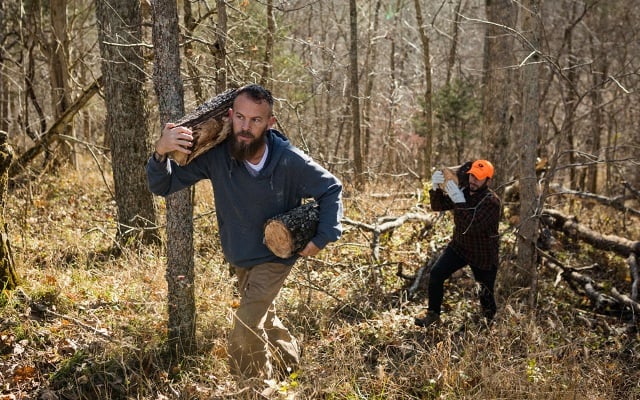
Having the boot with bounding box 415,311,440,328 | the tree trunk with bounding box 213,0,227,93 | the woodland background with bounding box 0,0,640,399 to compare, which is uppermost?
the tree trunk with bounding box 213,0,227,93

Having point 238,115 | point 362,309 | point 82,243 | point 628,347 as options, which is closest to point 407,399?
point 362,309

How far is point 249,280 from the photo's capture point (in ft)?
13.1

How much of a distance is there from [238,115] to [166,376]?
81.2 inches

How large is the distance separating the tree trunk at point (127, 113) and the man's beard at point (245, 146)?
297 cm

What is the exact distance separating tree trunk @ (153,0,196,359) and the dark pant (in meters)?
2.47

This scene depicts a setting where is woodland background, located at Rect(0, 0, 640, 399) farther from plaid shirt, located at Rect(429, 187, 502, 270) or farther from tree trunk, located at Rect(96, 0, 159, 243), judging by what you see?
plaid shirt, located at Rect(429, 187, 502, 270)

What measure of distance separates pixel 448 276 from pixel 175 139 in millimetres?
3329

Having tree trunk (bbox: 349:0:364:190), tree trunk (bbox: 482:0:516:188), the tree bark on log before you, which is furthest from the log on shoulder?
tree trunk (bbox: 349:0:364:190)

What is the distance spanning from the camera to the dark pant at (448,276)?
562cm

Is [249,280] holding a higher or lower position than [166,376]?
higher

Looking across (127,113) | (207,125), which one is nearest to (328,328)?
(207,125)

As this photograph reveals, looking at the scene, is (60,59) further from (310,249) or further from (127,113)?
(310,249)

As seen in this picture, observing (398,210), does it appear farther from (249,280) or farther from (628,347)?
(249,280)

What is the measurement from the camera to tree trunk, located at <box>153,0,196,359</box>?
12.9 feet
